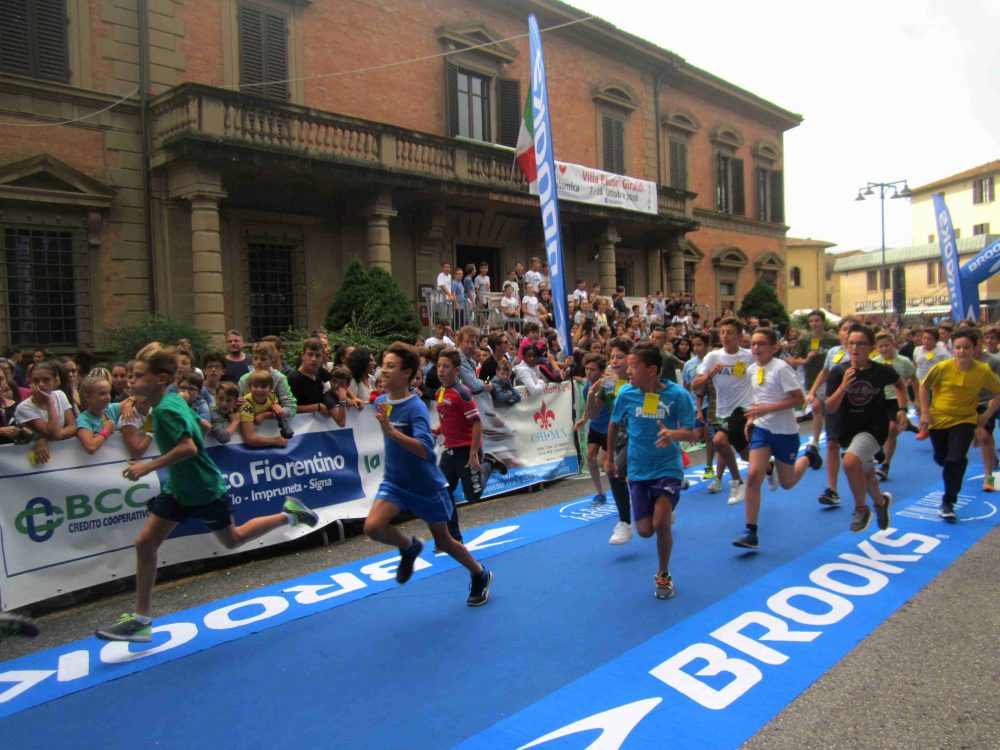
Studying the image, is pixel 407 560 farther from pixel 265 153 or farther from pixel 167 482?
pixel 265 153

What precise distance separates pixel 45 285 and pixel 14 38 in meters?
4.17

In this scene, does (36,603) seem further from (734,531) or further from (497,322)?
(497,322)

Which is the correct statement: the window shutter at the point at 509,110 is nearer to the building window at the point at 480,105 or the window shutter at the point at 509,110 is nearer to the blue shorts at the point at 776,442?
the building window at the point at 480,105

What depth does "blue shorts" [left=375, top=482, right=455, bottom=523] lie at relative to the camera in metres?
5.03

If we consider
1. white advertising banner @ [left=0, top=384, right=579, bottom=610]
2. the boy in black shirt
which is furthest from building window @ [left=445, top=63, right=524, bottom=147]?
the boy in black shirt

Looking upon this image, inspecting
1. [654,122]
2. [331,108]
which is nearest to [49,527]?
[331,108]

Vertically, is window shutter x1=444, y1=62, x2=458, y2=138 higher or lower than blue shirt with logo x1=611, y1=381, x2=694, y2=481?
higher

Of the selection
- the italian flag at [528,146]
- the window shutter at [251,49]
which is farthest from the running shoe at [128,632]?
the window shutter at [251,49]

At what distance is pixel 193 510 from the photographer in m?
4.80

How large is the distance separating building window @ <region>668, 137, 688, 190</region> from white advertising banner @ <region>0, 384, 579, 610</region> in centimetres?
2211

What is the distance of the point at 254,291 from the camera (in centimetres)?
1612

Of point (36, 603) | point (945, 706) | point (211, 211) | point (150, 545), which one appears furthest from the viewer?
point (211, 211)

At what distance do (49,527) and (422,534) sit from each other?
3.17 meters

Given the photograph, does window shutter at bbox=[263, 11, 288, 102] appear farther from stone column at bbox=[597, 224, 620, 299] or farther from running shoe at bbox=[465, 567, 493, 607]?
running shoe at bbox=[465, 567, 493, 607]
